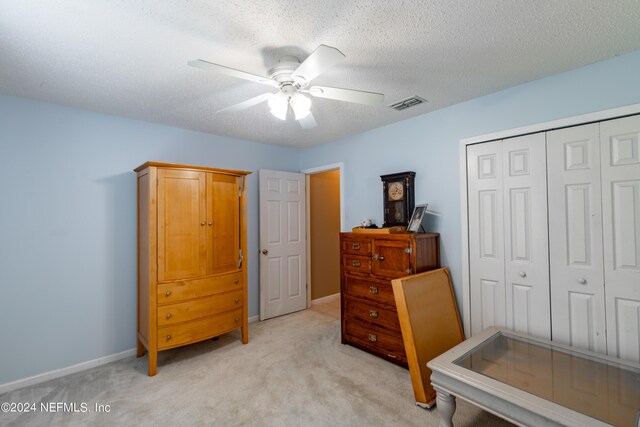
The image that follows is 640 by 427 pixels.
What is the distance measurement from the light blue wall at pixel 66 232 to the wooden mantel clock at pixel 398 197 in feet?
8.27

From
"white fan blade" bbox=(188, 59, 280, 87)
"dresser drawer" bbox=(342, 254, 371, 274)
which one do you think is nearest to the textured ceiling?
"white fan blade" bbox=(188, 59, 280, 87)

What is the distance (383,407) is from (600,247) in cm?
187

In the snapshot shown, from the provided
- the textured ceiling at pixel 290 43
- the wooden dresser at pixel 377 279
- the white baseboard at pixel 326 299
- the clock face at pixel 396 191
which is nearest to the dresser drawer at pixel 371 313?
the wooden dresser at pixel 377 279

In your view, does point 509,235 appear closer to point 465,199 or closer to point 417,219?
point 465,199

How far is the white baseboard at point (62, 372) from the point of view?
2340mm

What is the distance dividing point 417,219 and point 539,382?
1.46 meters

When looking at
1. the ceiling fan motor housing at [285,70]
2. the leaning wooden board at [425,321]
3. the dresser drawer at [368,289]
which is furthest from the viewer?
the dresser drawer at [368,289]

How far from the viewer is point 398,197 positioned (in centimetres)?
307

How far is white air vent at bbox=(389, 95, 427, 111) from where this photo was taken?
8.48 feet

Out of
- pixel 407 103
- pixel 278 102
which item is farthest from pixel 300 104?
pixel 407 103

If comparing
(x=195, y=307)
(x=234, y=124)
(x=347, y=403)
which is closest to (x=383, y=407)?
(x=347, y=403)

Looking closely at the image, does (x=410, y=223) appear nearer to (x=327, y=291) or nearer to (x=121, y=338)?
(x=327, y=291)

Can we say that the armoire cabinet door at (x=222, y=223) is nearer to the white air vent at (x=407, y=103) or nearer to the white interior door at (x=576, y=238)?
the white air vent at (x=407, y=103)

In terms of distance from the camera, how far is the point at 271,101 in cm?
182
